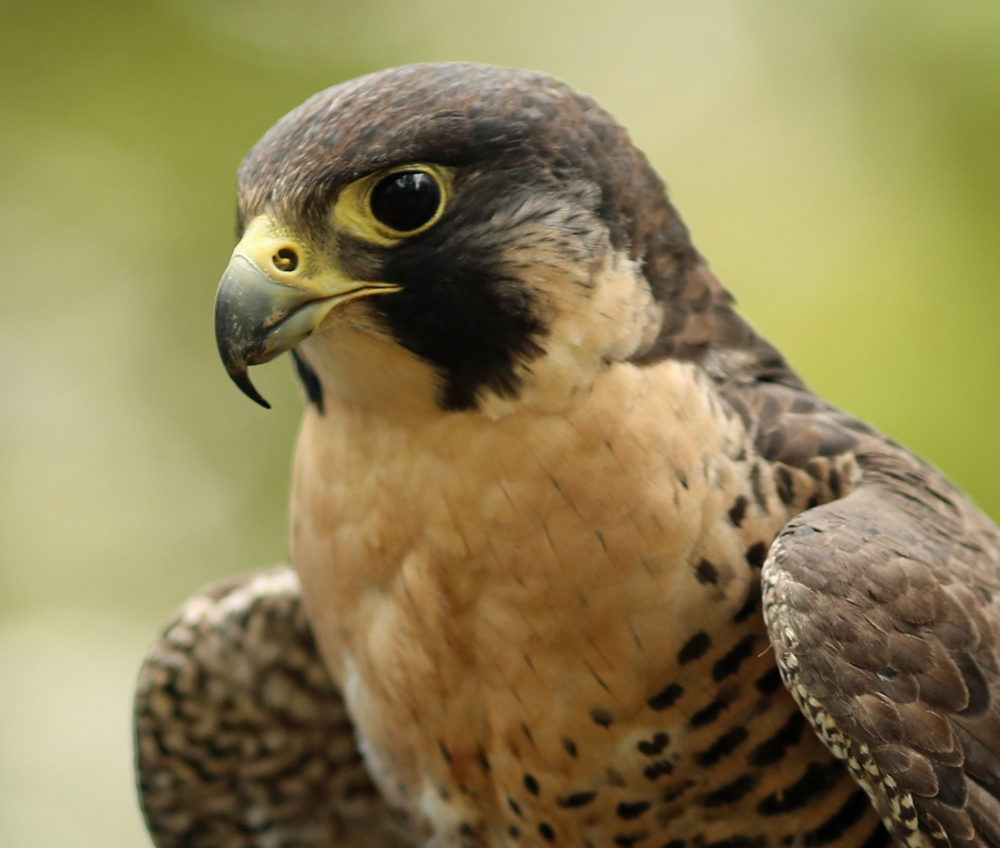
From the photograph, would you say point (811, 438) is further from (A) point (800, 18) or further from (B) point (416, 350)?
(A) point (800, 18)

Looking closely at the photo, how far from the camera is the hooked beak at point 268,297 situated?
5.35 feet

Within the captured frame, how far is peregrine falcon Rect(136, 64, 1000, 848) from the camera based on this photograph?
5.43ft

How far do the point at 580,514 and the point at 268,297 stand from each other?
23.7 inches

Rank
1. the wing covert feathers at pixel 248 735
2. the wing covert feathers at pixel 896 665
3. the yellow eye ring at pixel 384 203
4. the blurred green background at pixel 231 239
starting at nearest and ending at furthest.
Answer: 1. the wing covert feathers at pixel 896 665
2. the yellow eye ring at pixel 384 203
3. the wing covert feathers at pixel 248 735
4. the blurred green background at pixel 231 239

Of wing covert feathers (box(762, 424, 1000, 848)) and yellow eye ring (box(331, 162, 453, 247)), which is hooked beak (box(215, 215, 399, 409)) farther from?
wing covert feathers (box(762, 424, 1000, 848))

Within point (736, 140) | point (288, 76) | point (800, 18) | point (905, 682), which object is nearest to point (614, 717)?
point (905, 682)

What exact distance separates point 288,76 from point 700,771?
4983mm

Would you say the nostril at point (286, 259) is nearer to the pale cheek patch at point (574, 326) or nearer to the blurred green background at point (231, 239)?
the pale cheek patch at point (574, 326)

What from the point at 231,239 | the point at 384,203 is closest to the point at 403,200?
the point at 384,203

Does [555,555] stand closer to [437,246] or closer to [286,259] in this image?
[437,246]

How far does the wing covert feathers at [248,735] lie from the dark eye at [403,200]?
44.1 inches

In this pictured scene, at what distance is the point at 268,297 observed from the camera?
1.64m

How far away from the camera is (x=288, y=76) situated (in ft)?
19.6

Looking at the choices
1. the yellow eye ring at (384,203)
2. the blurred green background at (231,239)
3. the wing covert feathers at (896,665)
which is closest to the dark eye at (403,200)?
the yellow eye ring at (384,203)
